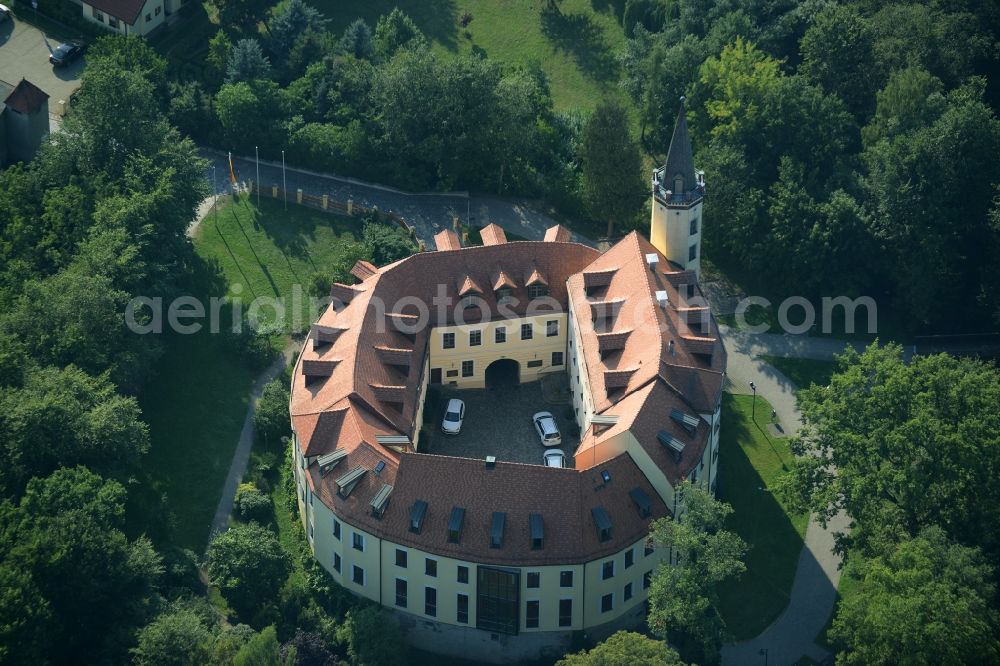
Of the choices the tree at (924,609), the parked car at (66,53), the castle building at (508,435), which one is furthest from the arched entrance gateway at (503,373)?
the parked car at (66,53)

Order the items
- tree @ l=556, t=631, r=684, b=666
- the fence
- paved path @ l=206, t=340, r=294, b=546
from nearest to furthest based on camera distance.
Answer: tree @ l=556, t=631, r=684, b=666
paved path @ l=206, t=340, r=294, b=546
the fence

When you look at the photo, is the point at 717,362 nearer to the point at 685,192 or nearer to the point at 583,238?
the point at 685,192

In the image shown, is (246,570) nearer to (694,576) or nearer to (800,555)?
(694,576)

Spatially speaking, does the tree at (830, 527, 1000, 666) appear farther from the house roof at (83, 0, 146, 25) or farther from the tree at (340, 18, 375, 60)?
the house roof at (83, 0, 146, 25)

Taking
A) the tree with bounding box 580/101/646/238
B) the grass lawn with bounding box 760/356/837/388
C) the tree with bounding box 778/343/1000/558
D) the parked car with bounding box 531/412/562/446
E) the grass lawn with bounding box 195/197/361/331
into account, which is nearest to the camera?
the tree with bounding box 778/343/1000/558

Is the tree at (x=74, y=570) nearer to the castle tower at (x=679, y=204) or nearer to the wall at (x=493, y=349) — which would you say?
the wall at (x=493, y=349)

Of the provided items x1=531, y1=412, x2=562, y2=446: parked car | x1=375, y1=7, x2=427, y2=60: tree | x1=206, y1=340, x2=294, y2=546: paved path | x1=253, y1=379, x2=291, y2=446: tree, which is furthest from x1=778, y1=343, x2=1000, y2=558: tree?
x1=375, y1=7, x2=427, y2=60: tree

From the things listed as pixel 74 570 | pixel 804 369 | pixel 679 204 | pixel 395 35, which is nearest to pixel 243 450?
pixel 74 570

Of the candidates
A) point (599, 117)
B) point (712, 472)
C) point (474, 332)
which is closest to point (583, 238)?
point (599, 117)
